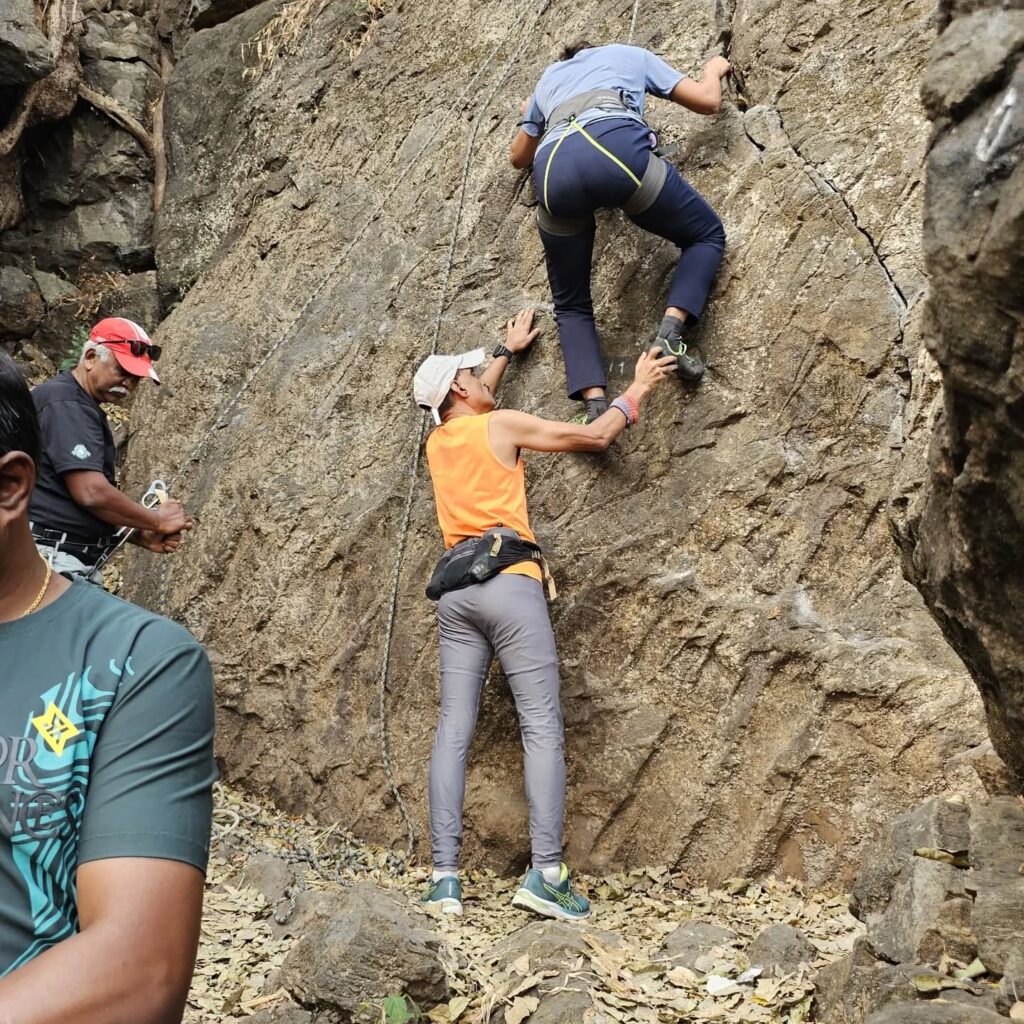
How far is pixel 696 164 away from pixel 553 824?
11.3ft

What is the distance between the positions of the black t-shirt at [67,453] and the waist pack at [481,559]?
1758 millimetres

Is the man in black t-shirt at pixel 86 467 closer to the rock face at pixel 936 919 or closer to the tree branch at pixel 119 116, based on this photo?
the rock face at pixel 936 919

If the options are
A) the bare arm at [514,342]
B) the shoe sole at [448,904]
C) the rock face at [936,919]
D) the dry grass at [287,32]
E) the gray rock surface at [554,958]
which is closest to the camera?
the rock face at [936,919]

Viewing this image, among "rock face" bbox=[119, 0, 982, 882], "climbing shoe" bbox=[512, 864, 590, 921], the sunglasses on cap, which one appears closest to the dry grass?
"rock face" bbox=[119, 0, 982, 882]

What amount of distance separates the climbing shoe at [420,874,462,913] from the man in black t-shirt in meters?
2.27

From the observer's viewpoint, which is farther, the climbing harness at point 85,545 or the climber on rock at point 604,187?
the climbing harness at point 85,545

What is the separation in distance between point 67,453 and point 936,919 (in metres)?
4.20

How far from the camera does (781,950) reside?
3.88 metres

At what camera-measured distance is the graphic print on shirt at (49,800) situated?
147cm

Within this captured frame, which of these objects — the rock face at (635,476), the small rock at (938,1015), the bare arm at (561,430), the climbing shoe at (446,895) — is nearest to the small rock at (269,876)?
the rock face at (635,476)

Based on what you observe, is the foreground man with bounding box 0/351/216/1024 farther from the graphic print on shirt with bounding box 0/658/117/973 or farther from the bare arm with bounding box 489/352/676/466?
the bare arm with bounding box 489/352/676/466

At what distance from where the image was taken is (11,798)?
4.82 feet

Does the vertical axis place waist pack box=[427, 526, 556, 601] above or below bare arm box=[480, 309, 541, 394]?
below

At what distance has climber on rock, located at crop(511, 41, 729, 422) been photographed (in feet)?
16.7
